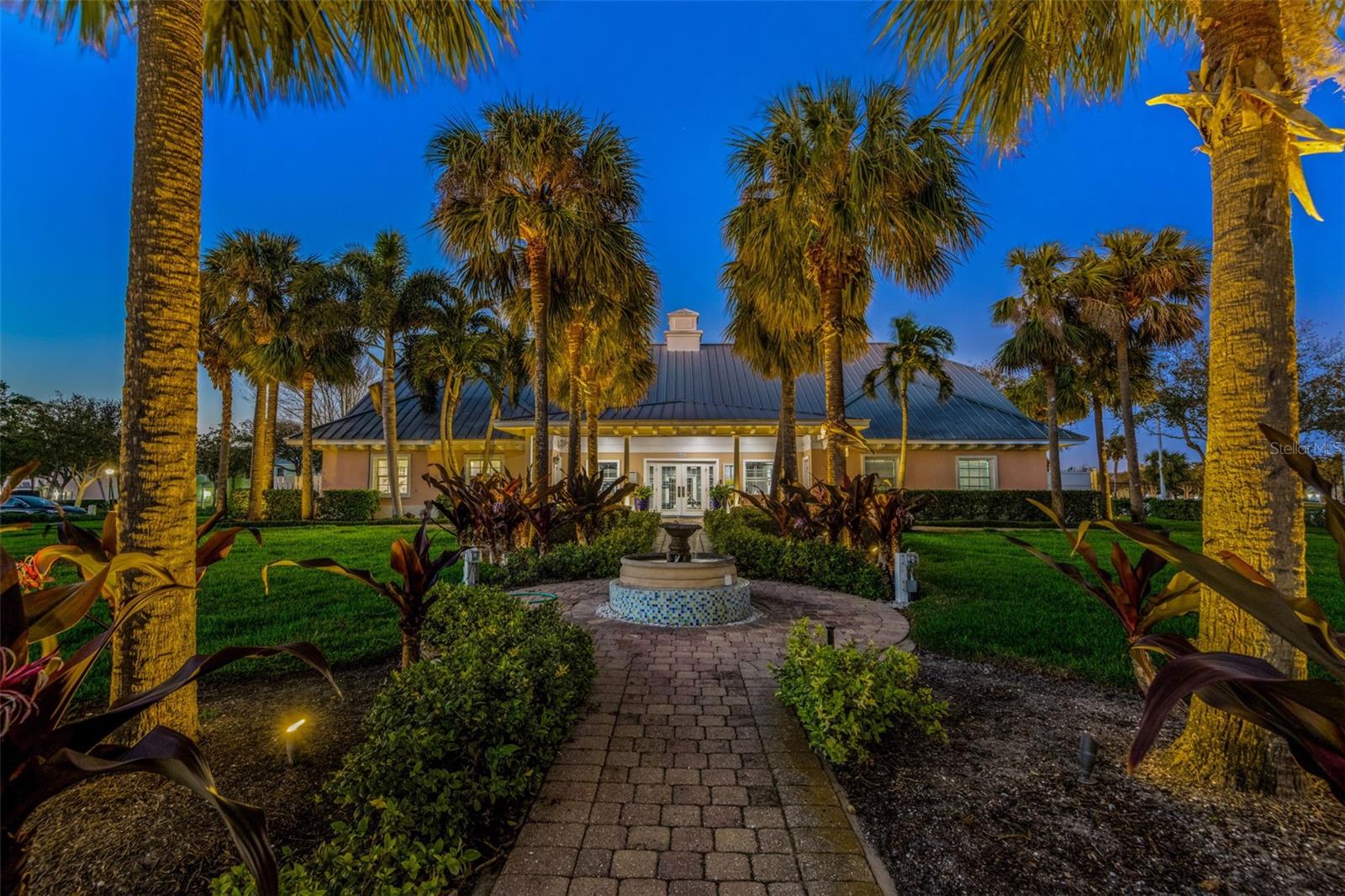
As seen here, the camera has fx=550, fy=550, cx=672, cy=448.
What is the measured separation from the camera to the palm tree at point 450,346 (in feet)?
66.0

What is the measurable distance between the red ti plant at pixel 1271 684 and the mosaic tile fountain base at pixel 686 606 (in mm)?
4839

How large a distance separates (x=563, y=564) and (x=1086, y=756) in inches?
290

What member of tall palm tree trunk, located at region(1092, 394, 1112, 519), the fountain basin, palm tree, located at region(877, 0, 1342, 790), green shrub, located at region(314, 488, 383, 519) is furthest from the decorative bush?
green shrub, located at region(314, 488, 383, 519)

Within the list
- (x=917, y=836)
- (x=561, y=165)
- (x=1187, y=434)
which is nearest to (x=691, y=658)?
(x=917, y=836)

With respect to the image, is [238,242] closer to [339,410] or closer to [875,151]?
[339,410]

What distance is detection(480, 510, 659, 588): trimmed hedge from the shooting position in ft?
27.1

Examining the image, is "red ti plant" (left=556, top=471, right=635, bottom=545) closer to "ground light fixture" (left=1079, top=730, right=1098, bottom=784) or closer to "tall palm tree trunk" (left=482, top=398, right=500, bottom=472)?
"ground light fixture" (left=1079, top=730, right=1098, bottom=784)

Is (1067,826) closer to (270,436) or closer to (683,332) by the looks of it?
(683,332)

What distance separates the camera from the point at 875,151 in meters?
8.62

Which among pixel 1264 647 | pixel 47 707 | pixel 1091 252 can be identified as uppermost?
pixel 1091 252

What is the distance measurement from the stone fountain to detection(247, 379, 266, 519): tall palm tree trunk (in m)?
20.1

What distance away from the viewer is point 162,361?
9.08ft

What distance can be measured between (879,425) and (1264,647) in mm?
21392

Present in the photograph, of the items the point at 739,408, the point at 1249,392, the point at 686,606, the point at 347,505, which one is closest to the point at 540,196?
the point at 686,606
